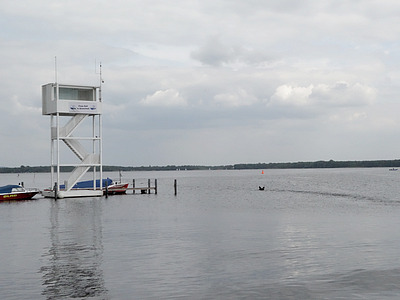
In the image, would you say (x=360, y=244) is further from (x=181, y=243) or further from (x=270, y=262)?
(x=181, y=243)

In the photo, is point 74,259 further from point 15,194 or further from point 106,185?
point 106,185

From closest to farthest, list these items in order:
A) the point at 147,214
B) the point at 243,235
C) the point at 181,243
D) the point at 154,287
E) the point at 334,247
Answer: the point at 154,287
the point at 334,247
the point at 181,243
the point at 243,235
the point at 147,214

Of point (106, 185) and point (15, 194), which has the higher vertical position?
point (106, 185)

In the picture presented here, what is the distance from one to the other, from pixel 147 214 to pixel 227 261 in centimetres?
2598

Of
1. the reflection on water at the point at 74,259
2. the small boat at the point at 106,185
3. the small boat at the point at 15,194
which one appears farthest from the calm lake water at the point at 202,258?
the small boat at the point at 106,185

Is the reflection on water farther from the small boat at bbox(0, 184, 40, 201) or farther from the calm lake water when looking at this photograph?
the small boat at bbox(0, 184, 40, 201)

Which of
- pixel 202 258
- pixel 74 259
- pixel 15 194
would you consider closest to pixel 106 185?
pixel 15 194

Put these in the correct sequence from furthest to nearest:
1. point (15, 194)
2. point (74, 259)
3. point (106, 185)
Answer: point (106, 185) → point (15, 194) → point (74, 259)

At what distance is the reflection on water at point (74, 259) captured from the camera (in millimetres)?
19703

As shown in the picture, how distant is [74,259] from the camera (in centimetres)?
2570

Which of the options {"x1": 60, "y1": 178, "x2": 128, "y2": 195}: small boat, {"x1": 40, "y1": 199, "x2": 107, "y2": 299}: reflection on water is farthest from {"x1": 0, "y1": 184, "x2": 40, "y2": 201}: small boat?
{"x1": 40, "y1": 199, "x2": 107, "y2": 299}: reflection on water

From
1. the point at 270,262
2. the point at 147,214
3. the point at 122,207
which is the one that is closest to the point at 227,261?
the point at 270,262

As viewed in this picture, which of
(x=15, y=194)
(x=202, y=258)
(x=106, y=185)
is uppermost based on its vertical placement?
(x=106, y=185)

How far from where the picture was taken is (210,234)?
1363 inches
